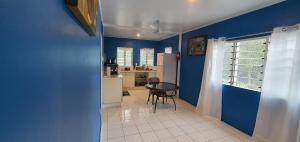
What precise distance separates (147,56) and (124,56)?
3.78ft

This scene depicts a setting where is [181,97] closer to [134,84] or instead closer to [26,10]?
[134,84]

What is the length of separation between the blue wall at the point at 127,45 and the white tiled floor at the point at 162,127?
10.4ft

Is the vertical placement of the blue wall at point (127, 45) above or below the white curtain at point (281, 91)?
above

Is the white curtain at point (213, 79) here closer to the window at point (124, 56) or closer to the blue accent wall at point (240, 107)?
the blue accent wall at point (240, 107)

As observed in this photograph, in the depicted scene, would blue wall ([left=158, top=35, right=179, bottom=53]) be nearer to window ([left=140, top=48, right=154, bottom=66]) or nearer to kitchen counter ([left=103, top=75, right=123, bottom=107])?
window ([left=140, top=48, right=154, bottom=66])

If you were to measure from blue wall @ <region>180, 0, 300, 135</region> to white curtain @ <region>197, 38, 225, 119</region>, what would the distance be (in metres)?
0.15

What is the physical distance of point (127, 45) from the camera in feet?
21.5

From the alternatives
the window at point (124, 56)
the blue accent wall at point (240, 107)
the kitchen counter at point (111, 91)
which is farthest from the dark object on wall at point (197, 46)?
the window at point (124, 56)

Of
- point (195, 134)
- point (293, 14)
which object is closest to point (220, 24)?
point (293, 14)

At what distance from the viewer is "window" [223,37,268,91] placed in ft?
8.32

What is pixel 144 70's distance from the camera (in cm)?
640

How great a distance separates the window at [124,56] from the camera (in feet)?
21.5

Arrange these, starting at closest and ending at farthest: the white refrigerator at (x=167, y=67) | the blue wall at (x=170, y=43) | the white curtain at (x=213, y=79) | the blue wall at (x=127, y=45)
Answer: the white curtain at (x=213, y=79), the white refrigerator at (x=167, y=67), the blue wall at (x=170, y=43), the blue wall at (x=127, y=45)

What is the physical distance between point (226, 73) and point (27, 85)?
138 inches
